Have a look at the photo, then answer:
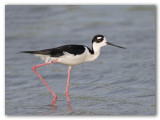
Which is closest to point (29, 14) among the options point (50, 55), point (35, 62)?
point (35, 62)

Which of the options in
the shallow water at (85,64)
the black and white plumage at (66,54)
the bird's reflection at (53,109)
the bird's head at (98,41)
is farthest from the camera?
the bird's head at (98,41)

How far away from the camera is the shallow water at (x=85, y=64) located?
633 cm

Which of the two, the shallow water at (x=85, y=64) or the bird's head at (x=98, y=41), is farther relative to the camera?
the bird's head at (x=98, y=41)

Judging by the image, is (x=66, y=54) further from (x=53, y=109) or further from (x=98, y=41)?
(x=53, y=109)

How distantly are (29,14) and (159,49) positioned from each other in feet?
22.6

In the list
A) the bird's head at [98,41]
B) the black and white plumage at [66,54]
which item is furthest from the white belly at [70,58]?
the bird's head at [98,41]

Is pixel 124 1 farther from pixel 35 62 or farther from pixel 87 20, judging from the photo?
pixel 87 20

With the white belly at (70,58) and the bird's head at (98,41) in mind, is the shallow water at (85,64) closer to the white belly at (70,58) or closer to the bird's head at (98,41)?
the white belly at (70,58)

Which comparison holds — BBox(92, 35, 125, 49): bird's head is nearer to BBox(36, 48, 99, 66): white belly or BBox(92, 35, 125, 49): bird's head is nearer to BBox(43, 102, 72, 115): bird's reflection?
BBox(36, 48, 99, 66): white belly

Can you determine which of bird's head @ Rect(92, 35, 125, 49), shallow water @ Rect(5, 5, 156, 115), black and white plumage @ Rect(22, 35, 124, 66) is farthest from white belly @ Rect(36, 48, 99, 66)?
shallow water @ Rect(5, 5, 156, 115)

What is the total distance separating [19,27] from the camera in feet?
37.0

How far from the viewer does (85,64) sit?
8953 mm

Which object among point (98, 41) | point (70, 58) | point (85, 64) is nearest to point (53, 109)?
point (70, 58)

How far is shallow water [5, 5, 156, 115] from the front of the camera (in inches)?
249
